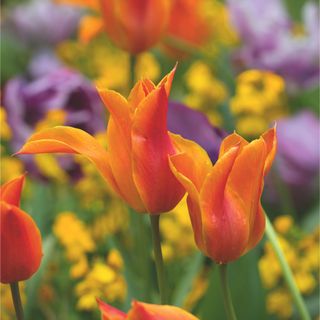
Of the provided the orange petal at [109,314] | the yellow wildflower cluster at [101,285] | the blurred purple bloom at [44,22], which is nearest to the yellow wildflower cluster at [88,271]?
the yellow wildflower cluster at [101,285]

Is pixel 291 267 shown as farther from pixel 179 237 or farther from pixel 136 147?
pixel 136 147

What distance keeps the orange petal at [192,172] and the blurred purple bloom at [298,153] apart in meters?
0.60

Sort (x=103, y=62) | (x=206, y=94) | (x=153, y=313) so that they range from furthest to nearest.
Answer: (x=103, y=62)
(x=206, y=94)
(x=153, y=313)

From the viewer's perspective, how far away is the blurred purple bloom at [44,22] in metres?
1.62

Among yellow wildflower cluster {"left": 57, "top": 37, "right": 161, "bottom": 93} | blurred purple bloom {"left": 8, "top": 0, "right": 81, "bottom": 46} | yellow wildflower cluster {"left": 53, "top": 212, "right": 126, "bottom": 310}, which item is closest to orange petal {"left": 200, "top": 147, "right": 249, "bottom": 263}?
yellow wildflower cluster {"left": 53, "top": 212, "right": 126, "bottom": 310}

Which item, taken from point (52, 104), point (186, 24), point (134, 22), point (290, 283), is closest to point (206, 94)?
point (186, 24)

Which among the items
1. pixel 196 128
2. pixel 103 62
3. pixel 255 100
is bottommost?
pixel 103 62

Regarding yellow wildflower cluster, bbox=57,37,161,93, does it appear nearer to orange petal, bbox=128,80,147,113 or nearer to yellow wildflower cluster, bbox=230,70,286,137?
yellow wildflower cluster, bbox=230,70,286,137

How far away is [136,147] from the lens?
1.47 feet

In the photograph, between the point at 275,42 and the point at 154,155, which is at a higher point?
the point at 154,155

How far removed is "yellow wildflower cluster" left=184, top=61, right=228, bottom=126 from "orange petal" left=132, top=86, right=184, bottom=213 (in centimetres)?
69

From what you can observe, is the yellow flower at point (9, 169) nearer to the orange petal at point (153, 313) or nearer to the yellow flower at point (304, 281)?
the yellow flower at point (304, 281)

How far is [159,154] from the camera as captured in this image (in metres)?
0.45

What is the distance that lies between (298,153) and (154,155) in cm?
62
